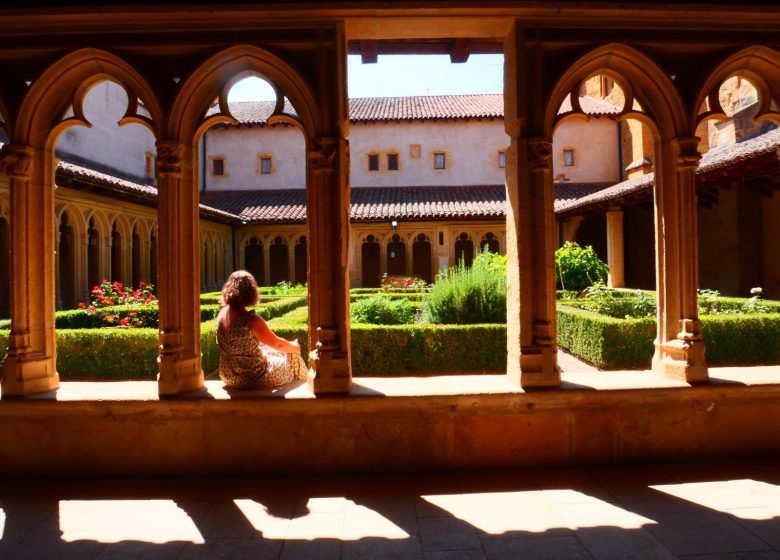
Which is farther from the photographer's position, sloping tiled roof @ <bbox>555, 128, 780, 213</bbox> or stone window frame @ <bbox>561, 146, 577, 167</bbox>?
stone window frame @ <bbox>561, 146, 577, 167</bbox>

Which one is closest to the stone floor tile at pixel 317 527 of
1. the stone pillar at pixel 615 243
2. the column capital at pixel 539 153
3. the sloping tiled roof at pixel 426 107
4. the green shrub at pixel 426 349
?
the column capital at pixel 539 153

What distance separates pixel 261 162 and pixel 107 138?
22.4 feet

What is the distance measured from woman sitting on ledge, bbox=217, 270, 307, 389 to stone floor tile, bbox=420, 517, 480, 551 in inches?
48.1

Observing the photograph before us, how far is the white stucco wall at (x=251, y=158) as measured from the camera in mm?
22406

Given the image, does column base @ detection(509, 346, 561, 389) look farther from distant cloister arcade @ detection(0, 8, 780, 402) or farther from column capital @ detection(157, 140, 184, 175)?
column capital @ detection(157, 140, 184, 175)

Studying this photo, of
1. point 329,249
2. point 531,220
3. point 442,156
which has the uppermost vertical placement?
point 442,156

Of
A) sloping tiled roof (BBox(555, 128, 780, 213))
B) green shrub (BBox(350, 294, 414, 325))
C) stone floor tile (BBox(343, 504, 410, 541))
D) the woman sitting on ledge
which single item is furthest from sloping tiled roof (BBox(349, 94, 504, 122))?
stone floor tile (BBox(343, 504, 410, 541))

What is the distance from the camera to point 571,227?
17.2 meters

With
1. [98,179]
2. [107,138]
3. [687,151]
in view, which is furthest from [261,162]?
[687,151]

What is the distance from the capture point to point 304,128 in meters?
3.04

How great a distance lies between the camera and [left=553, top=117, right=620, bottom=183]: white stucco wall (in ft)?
72.4

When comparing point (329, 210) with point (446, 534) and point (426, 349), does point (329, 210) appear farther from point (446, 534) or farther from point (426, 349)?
point (426, 349)

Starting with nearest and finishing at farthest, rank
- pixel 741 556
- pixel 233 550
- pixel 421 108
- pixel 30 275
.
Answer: pixel 741 556 → pixel 233 550 → pixel 30 275 → pixel 421 108

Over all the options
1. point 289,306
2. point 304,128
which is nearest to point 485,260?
point 289,306
